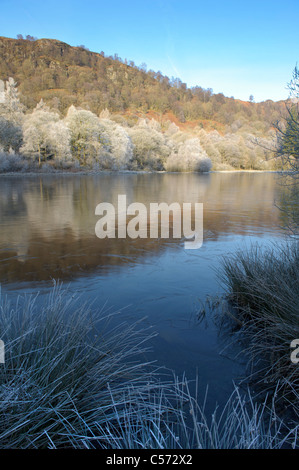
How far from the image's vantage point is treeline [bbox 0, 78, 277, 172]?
3725cm

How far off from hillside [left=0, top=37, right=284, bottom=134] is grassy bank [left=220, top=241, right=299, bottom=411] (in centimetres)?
8262

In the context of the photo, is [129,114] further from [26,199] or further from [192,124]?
[26,199]

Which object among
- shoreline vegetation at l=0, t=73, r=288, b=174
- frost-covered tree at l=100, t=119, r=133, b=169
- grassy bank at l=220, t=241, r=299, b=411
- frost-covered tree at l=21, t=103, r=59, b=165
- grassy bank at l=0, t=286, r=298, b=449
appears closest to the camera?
grassy bank at l=0, t=286, r=298, b=449

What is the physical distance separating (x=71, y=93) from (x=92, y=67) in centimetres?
4646

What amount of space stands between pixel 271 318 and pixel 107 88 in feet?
403

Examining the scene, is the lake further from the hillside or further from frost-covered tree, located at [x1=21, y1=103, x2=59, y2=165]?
the hillside

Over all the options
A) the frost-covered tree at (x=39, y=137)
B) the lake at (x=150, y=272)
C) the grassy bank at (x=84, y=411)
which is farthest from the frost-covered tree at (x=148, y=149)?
the grassy bank at (x=84, y=411)

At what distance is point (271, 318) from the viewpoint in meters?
3.22

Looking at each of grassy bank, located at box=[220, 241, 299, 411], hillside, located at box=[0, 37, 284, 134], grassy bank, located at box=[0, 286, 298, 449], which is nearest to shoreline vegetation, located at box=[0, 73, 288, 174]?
grassy bank, located at box=[220, 241, 299, 411]

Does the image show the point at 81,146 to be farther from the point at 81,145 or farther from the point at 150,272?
the point at 150,272

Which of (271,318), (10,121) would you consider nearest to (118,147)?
(10,121)

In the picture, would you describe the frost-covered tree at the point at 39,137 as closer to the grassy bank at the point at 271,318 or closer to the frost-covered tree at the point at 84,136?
the frost-covered tree at the point at 84,136

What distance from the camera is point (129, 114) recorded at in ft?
311

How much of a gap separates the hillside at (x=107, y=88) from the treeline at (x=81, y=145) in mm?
38605
